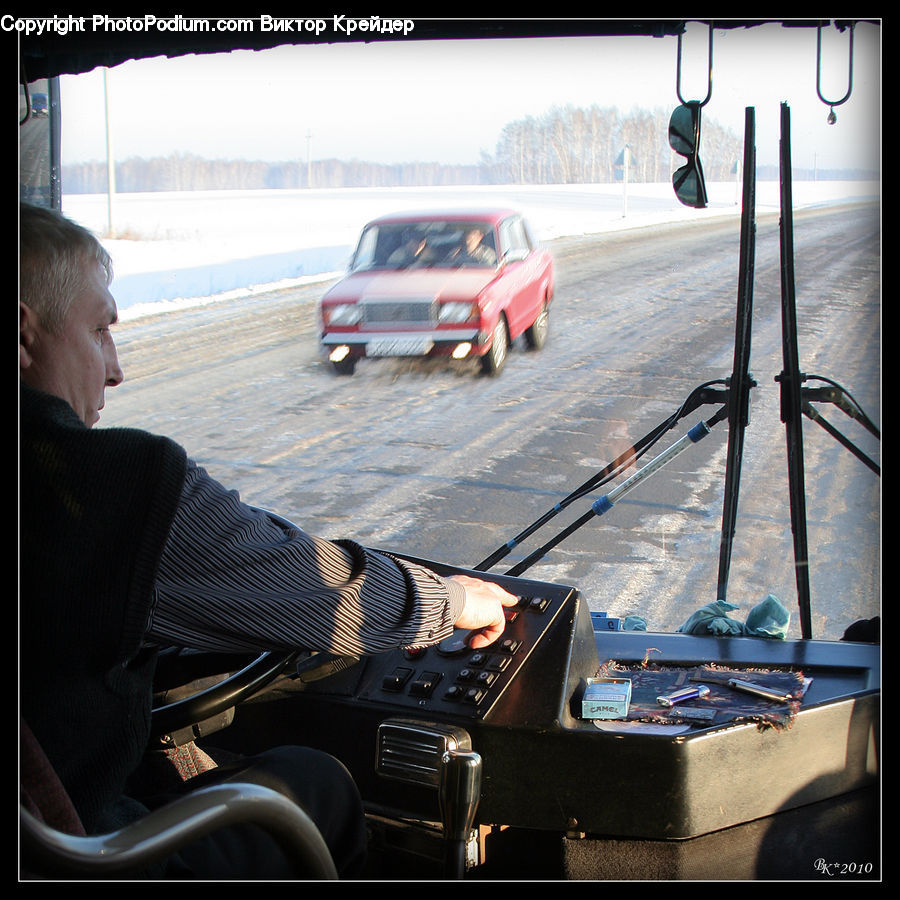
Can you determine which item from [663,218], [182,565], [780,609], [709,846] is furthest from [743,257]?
[182,565]

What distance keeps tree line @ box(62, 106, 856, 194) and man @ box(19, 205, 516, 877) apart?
80 cm

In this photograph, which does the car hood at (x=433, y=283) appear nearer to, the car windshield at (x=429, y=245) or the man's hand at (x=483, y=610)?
the car windshield at (x=429, y=245)

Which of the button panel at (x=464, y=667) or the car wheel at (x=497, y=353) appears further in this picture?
the car wheel at (x=497, y=353)

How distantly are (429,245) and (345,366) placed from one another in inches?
13.9

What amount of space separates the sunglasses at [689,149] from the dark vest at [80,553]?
1.19 meters

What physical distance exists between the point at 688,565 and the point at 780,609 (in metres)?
0.22

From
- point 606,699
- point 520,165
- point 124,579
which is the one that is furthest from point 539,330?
point 124,579

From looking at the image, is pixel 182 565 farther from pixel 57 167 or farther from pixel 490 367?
pixel 57 167

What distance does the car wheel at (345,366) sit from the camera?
7.24 feet

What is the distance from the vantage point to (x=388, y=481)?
2.28m

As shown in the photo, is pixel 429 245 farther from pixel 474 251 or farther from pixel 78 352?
pixel 78 352

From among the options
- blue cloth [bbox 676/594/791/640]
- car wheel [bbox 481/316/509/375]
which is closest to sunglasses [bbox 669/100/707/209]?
car wheel [bbox 481/316/509/375]

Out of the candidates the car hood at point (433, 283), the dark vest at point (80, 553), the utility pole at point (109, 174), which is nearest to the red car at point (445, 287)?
the car hood at point (433, 283)

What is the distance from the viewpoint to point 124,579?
1.14 m
